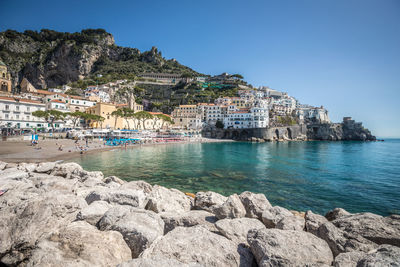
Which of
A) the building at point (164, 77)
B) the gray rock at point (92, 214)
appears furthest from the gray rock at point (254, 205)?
the building at point (164, 77)

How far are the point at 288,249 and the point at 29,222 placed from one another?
4519mm

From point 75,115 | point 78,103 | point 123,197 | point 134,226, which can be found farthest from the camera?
point 78,103

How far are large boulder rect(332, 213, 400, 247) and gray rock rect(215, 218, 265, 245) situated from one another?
1.85 metres

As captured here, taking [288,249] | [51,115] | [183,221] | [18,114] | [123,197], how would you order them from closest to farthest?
[288,249]
[183,221]
[123,197]
[18,114]
[51,115]

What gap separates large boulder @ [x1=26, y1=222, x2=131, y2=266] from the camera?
94.0 inches

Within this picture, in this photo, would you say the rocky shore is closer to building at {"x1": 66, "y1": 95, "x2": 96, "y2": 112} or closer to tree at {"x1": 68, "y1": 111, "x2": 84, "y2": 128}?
tree at {"x1": 68, "y1": 111, "x2": 84, "y2": 128}

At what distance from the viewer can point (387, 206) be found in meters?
8.91

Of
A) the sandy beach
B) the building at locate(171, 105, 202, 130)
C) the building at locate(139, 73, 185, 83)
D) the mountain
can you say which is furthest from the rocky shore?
the building at locate(139, 73, 185, 83)

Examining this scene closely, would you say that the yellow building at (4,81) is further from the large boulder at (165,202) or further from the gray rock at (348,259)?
the gray rock at (348,259)

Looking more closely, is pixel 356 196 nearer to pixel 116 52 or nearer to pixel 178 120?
pixel 178 120

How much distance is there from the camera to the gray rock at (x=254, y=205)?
459 cm

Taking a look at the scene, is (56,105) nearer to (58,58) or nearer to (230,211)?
(58,58)

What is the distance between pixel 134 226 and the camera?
3.32 meters

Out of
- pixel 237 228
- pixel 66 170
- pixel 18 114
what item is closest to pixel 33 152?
pixel 66 170
